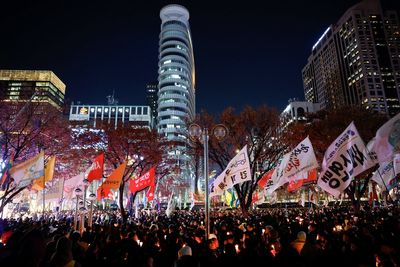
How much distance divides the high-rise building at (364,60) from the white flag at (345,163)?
116308mm

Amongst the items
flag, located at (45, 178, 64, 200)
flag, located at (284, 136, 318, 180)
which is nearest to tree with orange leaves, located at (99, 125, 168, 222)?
flag, located at (45, 178, 64, 200)

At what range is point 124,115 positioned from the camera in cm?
16850

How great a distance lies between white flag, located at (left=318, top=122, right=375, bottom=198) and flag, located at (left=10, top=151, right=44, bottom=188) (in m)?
12.3

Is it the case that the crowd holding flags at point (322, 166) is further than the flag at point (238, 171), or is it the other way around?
the flag at point (238, 171)

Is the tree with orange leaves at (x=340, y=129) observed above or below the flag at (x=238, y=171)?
above

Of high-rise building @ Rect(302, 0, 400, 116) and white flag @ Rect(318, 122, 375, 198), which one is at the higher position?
high-rise building @ Rect(302, 0, 400, 116)

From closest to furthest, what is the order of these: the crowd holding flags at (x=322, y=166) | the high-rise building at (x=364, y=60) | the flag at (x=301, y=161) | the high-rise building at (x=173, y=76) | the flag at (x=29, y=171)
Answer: the crowd holding flags at (x=322, y=166)
the flag at (x=301, y=161)
the flag at (x=29, y=171)
the high-rise building at (x=364, y=60)
the high-rise building at (x=173, y=76)

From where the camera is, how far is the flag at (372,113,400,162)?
9.90 m

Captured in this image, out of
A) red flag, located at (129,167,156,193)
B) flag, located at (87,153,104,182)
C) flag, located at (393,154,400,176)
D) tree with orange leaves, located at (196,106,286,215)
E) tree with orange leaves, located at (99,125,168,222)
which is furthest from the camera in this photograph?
tree with orange leaves, located at (99,125,168,222)

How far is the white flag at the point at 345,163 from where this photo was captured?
30.9 feet

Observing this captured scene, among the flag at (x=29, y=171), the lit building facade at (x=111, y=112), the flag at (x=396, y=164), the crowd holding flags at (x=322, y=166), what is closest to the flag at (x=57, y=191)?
the crowd holding flags at (x=322, y=166)

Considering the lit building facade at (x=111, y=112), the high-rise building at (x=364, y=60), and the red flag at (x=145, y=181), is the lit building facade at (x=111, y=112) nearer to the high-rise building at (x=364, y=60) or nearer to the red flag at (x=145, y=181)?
the high-rise building at (x=364, y=60)

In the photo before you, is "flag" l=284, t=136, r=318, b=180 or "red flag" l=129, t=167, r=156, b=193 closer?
"flag" l=284, t=136, r=318, b=180

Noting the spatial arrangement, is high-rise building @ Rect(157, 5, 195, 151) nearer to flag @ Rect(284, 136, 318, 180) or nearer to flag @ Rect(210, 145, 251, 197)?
flag @ Rect(210, 145, 251, 197)
